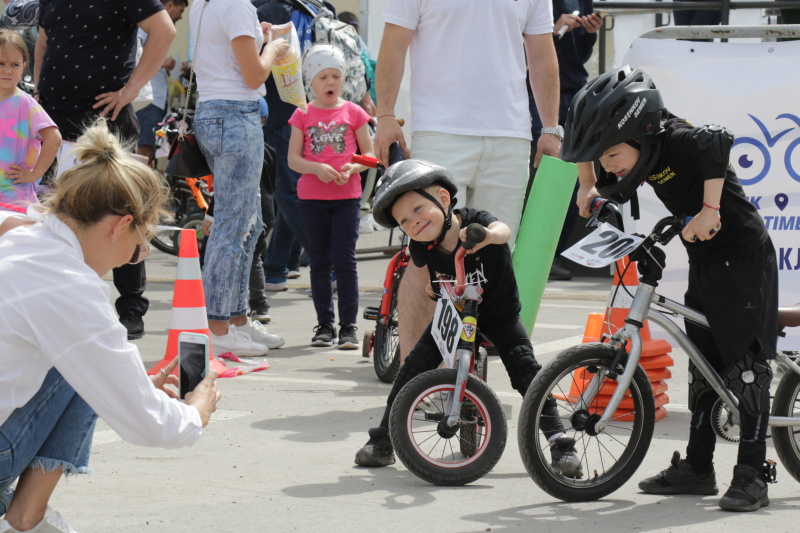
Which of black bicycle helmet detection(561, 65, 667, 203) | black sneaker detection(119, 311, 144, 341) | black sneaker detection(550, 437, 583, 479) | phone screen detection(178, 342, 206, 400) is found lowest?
black sneaker detection(119, 311, 144, 341)

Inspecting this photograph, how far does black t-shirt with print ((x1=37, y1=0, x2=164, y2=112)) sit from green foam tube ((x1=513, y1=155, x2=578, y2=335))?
2495 mm

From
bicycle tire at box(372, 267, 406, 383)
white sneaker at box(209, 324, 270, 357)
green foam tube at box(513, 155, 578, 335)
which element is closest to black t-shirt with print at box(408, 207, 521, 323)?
green foam tube at box(513, 155, 578, 335)

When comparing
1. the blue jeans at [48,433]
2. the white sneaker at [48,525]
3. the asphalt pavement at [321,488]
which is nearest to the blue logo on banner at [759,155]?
the asphalt pavement at [321,488]

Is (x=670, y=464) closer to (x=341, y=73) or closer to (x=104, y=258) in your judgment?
(x=104, y=258)

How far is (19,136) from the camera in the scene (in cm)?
658

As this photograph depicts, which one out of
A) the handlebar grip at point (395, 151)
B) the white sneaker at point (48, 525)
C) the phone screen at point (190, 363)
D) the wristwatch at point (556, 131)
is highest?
the wristwatch at point (556, 131)

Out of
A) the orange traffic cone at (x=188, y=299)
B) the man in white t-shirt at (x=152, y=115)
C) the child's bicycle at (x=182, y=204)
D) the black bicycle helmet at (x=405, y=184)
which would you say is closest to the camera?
the black bicycle helmet at (x=405, y=184)

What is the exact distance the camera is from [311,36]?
30.0 feet

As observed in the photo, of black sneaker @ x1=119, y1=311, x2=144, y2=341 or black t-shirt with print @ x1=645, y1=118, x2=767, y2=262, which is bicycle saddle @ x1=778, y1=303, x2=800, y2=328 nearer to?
black t-shirt with print @ x1=645, y1=118, x2=767, y2=262

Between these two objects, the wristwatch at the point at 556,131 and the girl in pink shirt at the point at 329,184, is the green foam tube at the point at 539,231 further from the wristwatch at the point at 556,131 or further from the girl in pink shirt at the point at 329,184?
Answer: the girl in pink shirt at the point at 329,184

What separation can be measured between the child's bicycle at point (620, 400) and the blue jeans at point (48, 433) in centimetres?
149

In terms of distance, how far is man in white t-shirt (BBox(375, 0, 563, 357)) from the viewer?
5656 millimetres

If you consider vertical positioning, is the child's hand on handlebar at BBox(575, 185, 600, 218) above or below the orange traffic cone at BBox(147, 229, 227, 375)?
above

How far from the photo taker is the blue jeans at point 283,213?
875cm
